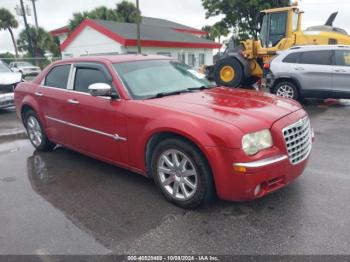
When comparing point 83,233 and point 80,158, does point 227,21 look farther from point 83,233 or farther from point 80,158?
point 83,233

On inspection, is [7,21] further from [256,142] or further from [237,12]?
[256,142]

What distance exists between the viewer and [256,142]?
3.14 m

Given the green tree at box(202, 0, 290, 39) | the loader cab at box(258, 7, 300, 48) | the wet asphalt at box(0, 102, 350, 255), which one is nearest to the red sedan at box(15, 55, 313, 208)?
the wet asphalt at box(0, 102, 350, 255)

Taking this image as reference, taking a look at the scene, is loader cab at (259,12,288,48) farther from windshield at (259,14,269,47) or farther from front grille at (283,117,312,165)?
front grille at (283,117,312,165)

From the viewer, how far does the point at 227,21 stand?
28141mm

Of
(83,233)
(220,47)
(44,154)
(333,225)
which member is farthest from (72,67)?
(220,47)

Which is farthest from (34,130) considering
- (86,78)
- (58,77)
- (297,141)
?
(297,141)

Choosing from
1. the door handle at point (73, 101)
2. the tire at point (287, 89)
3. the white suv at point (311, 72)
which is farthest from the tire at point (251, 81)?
the door handle at point (73, 101)

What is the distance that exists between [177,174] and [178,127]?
1.80ft

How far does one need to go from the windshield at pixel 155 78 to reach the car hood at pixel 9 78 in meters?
7.38

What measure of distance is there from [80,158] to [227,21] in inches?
1004

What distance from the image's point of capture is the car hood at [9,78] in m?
10.2

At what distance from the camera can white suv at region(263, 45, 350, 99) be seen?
8961mm

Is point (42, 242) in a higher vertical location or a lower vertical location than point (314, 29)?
lower
